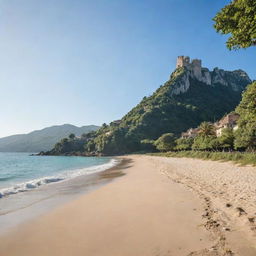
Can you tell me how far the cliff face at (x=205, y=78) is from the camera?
148875mm

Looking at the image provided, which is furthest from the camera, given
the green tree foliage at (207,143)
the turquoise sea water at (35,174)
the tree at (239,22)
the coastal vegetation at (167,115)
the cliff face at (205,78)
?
the cliff face at (205,78)

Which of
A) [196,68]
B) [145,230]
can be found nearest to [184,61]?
[196,68]

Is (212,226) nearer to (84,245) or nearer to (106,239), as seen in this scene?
(106,239)

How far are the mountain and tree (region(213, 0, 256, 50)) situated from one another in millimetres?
108356

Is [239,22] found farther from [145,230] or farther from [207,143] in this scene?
[207,143]

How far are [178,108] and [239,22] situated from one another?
135711mm

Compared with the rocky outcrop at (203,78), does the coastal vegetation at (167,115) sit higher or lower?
lower

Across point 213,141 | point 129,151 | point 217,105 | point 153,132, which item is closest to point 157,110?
point 153,132

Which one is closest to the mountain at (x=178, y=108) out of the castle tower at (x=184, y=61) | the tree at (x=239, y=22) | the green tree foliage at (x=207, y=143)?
the castle tower at (x=184, y=61)

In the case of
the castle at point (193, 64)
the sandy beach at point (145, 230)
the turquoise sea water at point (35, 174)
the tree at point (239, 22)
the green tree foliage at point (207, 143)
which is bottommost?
the turquoise sea water at point (35, 174)

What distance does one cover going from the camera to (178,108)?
137 m

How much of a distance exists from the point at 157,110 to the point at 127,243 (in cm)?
13170

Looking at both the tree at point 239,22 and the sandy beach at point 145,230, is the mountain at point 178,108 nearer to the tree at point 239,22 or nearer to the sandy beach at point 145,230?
the sandy beach at point 145,230

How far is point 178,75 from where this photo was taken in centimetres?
14838
